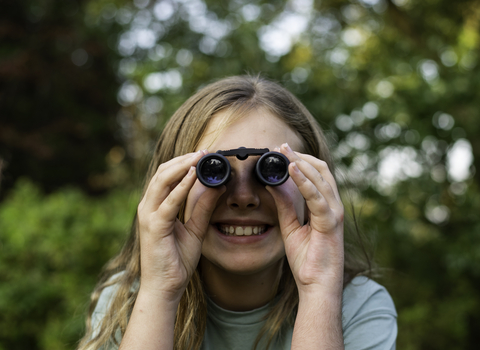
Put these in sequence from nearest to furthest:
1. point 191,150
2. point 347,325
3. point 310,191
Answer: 1. point 310,191
2. point 347,325
3. point 191,150

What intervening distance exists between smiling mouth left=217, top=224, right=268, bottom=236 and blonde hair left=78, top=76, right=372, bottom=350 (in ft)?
0.82

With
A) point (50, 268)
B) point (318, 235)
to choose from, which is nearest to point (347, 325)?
point (318, 235)

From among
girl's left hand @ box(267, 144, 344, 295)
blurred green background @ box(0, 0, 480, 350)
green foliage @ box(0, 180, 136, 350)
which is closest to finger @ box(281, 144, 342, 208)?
girl's left hand @ box(267, 144, 344, 295)

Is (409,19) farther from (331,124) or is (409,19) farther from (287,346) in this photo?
(287,346)

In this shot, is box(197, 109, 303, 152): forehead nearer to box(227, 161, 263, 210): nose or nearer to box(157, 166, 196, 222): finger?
box(227, 161, 263, 210): nose

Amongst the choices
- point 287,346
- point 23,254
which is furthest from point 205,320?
point 23,254

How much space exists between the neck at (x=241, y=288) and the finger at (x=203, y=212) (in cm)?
31

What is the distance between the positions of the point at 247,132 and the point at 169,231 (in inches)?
23.1

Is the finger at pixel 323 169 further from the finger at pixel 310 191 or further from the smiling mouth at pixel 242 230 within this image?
the smiling mouth at pixel 242 230

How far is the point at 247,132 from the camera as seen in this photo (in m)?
1.87

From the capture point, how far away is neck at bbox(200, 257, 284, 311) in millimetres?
1981

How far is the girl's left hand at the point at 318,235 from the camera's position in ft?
5.41

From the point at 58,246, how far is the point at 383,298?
3401 millimetres

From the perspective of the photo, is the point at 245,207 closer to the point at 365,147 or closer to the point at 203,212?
the point at 203,212
